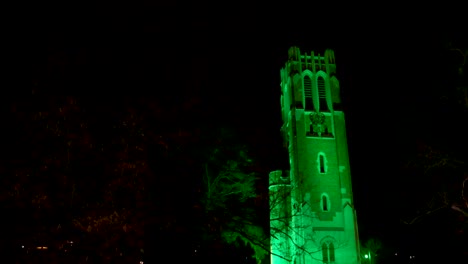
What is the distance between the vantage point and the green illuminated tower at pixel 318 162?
1689 inches

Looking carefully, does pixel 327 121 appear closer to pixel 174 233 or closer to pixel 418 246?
pixel 418 246

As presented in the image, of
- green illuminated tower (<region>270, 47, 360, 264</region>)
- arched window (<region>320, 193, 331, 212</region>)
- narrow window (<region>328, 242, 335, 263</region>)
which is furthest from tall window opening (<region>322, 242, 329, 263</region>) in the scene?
arched window (<region>320, 193, 331, 212</region>)

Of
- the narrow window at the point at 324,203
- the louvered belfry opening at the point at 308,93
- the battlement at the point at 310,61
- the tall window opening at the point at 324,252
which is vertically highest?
the battlement at the point at 310,61

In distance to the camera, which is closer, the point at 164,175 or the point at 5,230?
the point at 5,230

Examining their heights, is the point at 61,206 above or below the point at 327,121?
below

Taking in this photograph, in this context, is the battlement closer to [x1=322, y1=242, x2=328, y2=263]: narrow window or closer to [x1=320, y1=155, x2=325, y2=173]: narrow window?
[x1=320, y1=155, x2=325, y2=173]: narrow window

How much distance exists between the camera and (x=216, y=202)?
1609 cm

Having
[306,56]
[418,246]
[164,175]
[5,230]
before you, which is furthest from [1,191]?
[418,246]

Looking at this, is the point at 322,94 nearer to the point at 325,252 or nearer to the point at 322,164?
the point at 322,164

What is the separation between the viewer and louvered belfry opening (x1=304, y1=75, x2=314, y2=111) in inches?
1904

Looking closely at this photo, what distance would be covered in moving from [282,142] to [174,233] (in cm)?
4210

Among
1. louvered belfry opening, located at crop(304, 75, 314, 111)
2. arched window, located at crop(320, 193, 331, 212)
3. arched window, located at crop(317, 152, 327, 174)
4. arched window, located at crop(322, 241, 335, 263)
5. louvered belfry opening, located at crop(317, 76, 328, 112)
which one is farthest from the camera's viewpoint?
louvered belfry opening, located at crop(317, 76, 328, 112)

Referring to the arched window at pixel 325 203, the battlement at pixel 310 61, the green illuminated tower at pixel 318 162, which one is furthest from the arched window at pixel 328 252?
the battlement at pixel 310 61

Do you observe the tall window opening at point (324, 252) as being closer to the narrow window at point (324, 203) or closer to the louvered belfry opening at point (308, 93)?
the narrow window at point (324, 203)
